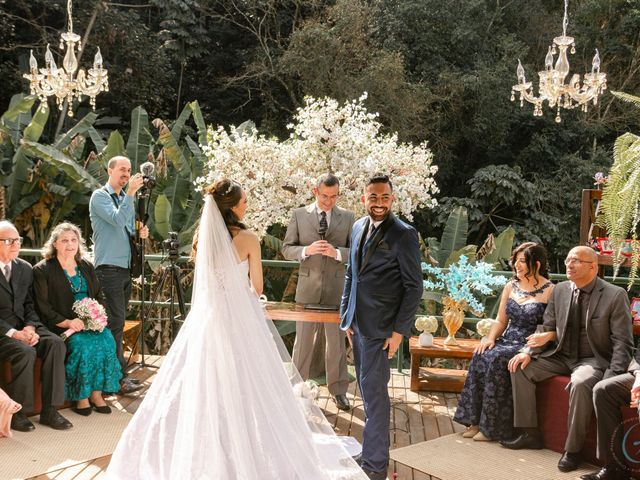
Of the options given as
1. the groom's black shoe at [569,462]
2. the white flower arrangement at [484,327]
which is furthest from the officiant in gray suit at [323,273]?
the groom's black shoe at [569,462]

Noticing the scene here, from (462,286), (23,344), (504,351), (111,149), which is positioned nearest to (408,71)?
(111,149)

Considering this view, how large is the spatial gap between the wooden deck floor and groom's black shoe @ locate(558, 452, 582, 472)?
79 cm

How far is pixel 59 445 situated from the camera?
170 inches

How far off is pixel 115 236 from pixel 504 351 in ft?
9.37

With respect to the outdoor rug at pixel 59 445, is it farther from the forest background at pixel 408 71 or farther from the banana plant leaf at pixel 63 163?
the forest background at pixel 408 71

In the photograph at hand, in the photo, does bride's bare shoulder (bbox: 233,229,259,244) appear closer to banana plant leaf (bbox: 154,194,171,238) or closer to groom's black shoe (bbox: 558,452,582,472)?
groom's black shoe (bbox: 558,452,582,472)

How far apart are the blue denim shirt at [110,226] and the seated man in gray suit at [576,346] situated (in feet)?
9.33

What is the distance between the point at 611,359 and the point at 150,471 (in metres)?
2.70

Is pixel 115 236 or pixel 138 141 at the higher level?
pixel 138 141

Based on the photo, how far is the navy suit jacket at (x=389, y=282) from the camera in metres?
3.75

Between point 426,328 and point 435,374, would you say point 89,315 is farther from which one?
point 435,374

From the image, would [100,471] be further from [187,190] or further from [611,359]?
[187,190]

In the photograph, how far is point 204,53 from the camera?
15.5m

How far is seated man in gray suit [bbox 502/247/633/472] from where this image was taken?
4.20 m
